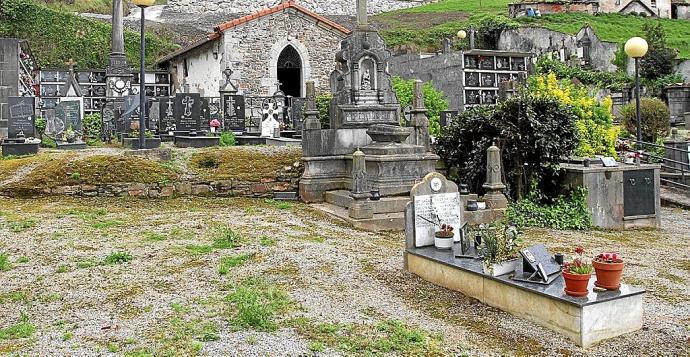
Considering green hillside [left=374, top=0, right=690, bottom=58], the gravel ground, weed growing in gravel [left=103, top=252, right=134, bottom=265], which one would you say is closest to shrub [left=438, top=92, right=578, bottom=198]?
the gravel ground

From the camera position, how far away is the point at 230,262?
791cm

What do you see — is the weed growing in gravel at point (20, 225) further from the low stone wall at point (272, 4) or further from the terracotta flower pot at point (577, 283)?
the low stone wall at point (272, 4)

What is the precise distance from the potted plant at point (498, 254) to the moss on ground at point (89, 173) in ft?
25.7

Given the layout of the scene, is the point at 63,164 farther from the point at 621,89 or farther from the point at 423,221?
the point at 621,89

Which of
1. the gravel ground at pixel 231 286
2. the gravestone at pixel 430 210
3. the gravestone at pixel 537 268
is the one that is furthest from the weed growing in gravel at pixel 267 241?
the gravestone at pixel 537 268

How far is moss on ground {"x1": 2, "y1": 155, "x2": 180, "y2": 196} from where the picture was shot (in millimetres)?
12094

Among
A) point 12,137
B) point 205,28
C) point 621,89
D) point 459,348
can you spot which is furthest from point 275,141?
point 205,28

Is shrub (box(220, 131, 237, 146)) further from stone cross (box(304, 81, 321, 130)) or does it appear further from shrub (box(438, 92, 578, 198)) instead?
shrub (box(438, 92, 578, 198))

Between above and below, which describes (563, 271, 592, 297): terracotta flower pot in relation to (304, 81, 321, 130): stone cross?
below

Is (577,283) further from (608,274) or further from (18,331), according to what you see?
(18,331)

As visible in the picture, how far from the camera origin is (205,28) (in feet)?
130

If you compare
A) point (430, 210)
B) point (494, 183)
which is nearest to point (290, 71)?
Result: point (494, 183)

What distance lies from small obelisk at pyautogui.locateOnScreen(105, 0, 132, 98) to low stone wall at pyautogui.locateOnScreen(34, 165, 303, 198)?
10.7m

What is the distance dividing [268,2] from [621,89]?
30.2m
